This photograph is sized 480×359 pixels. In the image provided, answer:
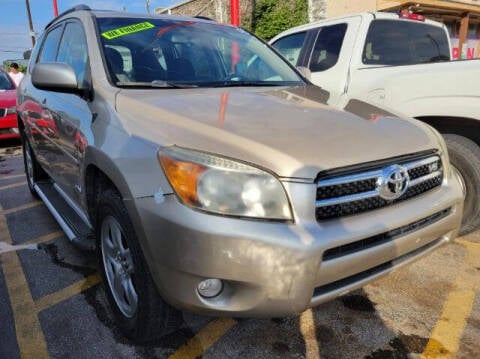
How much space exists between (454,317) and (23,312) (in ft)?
8.29

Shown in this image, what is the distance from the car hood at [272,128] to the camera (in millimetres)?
1692

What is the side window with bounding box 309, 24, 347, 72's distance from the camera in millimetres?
4320

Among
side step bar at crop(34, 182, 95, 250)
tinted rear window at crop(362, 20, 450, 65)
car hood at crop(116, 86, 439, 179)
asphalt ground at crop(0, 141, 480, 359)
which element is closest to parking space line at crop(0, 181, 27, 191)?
side step bar at crop(34, 182, 95, 250)

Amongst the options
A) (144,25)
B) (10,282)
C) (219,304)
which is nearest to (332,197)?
(219,304)

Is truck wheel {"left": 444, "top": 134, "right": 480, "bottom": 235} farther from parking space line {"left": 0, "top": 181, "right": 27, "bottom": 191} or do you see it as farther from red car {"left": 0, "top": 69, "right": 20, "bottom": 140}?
red car {"left": 0, "top": 69, "right": 20, "bottom": 140}

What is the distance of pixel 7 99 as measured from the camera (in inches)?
313

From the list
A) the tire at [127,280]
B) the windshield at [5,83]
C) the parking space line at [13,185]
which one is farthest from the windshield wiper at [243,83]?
the windshield at [5,83]

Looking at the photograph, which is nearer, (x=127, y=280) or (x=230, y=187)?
(x=230, y=187)

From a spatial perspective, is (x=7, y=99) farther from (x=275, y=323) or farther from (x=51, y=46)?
(x=275, y=323)

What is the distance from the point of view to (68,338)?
2250 millimetres

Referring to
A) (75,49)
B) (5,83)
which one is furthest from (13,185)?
(5,83)

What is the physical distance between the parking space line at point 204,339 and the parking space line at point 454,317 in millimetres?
1031

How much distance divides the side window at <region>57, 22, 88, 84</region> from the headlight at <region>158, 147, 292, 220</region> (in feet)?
4.42

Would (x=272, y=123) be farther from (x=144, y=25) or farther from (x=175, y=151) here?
(x=144, y=25)
